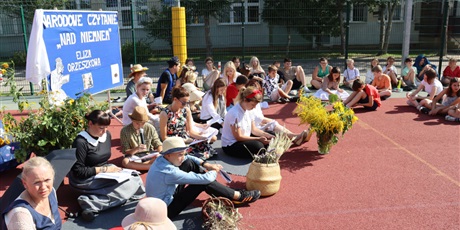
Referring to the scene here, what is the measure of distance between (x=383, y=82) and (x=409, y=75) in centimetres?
195

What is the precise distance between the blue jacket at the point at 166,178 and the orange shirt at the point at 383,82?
344 inches

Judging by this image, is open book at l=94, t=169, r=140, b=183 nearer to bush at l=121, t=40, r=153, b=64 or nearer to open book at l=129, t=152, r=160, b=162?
open book at l=129, t=152, r=160, b=162

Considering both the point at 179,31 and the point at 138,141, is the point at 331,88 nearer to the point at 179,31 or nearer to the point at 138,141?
the point at 179,31

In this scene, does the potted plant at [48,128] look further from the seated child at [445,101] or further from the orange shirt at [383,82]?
the orange shirt at [383,82]

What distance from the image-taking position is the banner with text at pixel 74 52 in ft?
23.1

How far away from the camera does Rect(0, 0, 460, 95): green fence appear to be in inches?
584

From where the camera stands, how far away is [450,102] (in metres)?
9.43

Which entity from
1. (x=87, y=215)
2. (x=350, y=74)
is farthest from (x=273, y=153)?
(x=350, y=74)

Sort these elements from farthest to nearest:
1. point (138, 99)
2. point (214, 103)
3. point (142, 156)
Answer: point (214, 103) → point (138, 99) → point (142, 156)

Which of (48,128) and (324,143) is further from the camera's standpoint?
(324,143)

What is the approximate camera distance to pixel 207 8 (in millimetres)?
18766

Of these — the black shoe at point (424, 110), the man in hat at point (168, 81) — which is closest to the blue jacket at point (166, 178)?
the man in hat at point (168, 81)

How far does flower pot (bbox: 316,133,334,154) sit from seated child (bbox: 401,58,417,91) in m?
7.43

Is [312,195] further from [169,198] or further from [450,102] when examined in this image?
[450,102]
